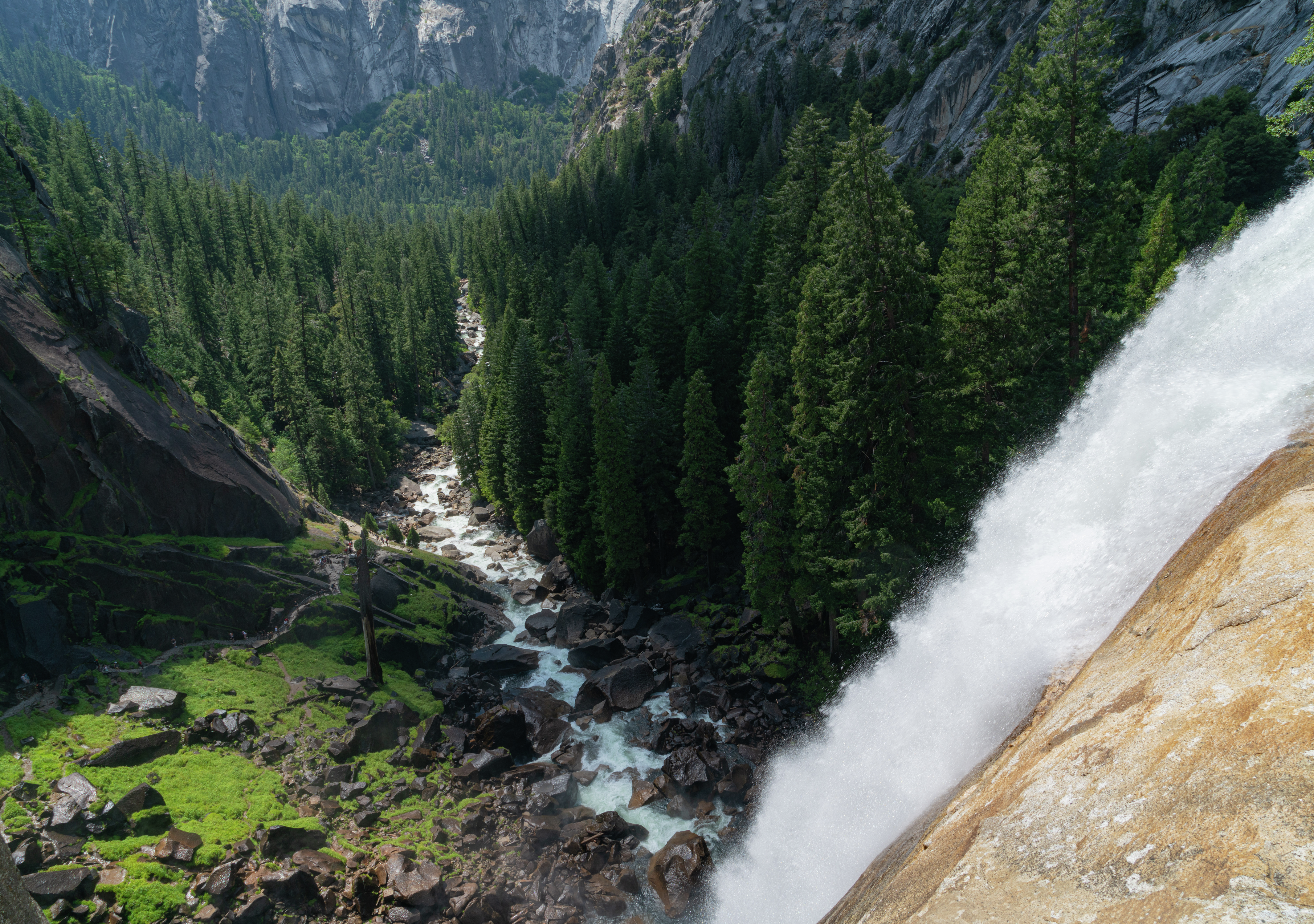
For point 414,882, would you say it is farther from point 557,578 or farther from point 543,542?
point 543,542

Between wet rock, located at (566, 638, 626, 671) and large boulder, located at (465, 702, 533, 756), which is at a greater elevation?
large boulder, located at (465, 702, 533, 756)

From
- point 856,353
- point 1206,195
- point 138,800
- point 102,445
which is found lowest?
point 138,800

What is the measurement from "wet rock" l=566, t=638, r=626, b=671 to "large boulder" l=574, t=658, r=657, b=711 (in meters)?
2.06

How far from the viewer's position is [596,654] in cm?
3381

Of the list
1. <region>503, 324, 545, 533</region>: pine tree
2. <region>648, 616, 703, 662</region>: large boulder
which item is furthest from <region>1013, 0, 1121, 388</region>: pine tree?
<region>503, 324, 545, 533</region>: pine tree

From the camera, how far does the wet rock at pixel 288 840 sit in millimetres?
18594

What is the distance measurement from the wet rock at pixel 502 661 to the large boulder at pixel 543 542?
1249 cm

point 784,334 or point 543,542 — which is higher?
point 784,334

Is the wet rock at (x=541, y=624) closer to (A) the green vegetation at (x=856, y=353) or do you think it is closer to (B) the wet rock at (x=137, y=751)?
(A) the green vegetation at (x=856, y=353)

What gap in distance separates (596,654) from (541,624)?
5.24 metres

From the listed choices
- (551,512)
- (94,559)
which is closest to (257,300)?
(551,512)

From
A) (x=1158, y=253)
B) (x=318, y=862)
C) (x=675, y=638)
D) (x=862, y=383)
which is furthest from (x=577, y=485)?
(x=1158, y=253)

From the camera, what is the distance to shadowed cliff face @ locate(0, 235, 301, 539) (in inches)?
1007

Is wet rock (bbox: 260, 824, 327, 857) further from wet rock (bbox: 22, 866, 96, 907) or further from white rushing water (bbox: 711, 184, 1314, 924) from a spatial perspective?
white rushing water (bbox: 711, 184, 1314, 924)
